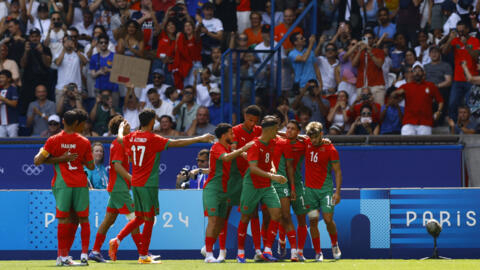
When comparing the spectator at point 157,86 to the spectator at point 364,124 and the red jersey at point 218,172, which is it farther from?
the red jersey at point 218,172

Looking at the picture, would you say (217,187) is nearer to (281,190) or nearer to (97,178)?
(281,190)

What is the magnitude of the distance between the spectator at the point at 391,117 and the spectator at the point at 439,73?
3.01 ft

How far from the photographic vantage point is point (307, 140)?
12.9 metres

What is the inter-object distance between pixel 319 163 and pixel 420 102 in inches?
205

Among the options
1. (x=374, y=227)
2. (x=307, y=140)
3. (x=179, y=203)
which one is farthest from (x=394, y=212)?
(x=179, y=203)

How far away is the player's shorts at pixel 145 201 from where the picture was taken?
11.6 m

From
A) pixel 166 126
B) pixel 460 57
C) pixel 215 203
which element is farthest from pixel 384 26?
pixel 215 203

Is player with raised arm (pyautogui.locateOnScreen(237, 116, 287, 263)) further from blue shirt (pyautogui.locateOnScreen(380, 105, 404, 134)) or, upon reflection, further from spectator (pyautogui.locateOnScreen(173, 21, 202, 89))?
spectator (pyautogui.locateOnScreen(173, 21, 202, 89))

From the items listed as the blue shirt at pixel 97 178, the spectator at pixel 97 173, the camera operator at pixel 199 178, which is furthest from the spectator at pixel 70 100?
the camera operator at pixel 199 178

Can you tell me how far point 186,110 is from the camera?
18125mm

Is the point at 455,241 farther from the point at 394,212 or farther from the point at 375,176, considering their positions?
the point at 375,176

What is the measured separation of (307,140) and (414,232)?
8.08ft

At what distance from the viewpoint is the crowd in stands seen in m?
17.7

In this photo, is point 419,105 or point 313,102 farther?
point 313,102
